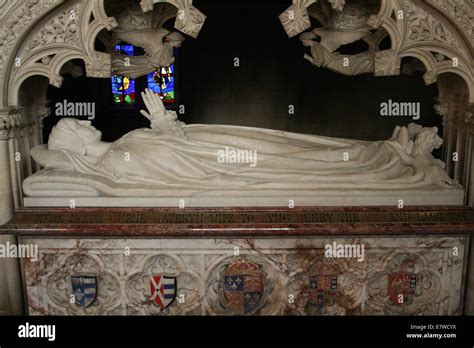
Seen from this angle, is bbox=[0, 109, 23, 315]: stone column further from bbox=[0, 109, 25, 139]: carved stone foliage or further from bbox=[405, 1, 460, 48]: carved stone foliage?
bbox=[405, 1, 460, 48]: carved stone foliage


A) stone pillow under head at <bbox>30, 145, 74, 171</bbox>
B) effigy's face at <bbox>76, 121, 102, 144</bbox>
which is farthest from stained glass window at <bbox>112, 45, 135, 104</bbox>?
stone pillow under head at <bbox>30, 145, 74, 171</bbox>

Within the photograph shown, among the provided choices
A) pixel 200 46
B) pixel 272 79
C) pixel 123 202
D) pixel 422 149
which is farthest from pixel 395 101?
pixel 123 202

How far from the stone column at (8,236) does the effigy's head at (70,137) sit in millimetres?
285

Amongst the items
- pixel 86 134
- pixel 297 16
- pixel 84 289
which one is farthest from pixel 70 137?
pixel 297 16

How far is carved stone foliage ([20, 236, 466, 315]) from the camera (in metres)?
4.71

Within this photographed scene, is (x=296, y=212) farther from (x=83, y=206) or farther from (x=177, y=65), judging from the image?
(x=177, y=65)

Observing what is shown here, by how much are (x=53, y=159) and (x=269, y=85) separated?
11.8 ft

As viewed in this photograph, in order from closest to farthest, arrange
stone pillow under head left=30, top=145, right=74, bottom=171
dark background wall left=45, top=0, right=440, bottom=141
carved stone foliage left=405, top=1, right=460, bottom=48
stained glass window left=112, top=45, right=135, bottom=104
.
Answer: carved stone foliage left=405, top=1, right=460, bottom=48, stone pillow under head left=30, top=145, right=74, bottom=171, dark background wall left=45, top=0, right=440, bottom=141, stained glass window left=112, top=45, right=135, bottom=104

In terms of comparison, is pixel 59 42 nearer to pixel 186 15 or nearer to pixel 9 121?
pixel 9 121

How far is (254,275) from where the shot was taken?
186 inches

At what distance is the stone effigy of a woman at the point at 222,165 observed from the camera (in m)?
4.88

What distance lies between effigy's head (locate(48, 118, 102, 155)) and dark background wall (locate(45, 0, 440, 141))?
276 centimetres

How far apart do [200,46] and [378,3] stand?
3.20 meters

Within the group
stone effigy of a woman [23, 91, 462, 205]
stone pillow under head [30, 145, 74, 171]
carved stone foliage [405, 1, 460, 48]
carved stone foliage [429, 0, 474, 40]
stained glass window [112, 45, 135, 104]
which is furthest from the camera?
stained glass window [112, 45, 135, 104]
